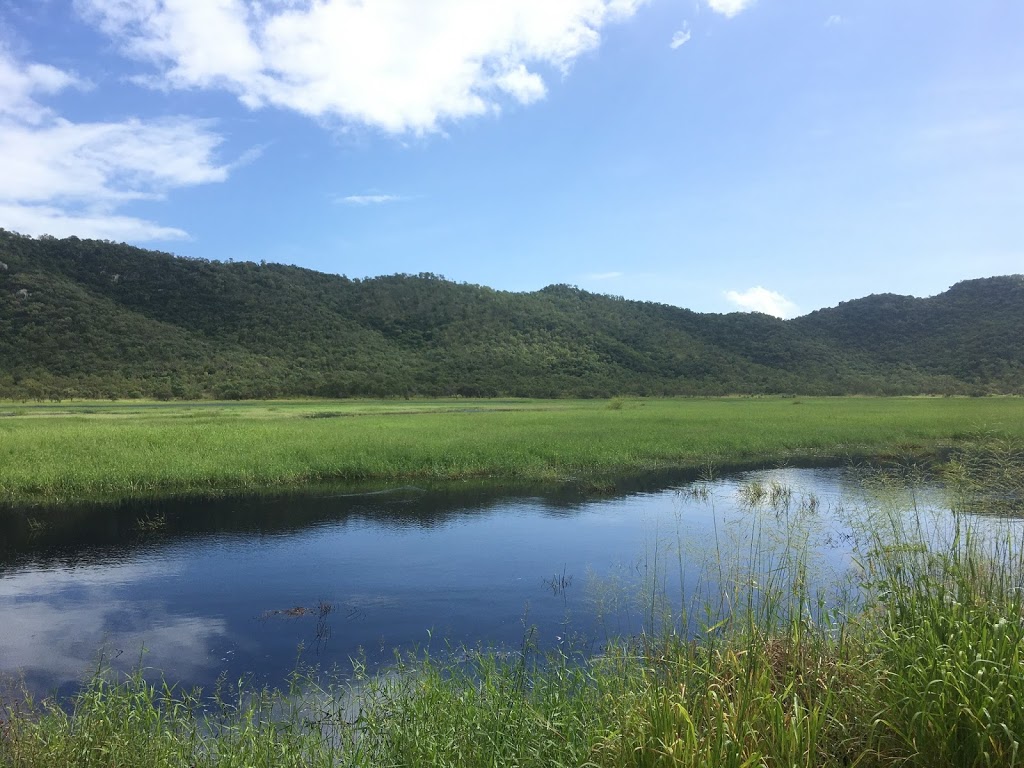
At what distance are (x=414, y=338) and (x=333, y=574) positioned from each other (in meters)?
69.5

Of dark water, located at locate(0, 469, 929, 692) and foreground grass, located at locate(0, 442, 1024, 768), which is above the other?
foreground grass, located at locate(0, 442, 1024, 768)

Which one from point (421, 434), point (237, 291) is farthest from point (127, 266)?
point (421, 434)

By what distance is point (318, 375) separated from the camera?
6188 cm

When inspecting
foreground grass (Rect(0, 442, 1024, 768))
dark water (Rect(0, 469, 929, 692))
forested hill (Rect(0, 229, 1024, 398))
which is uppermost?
forested hill (Rect(0, 229, 1024, 398))

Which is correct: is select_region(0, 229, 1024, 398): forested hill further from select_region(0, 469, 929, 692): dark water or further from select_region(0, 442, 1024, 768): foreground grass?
select_region(0, 442, 1024, 768): foreground grass

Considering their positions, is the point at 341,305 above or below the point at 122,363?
above

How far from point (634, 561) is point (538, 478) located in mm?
9841

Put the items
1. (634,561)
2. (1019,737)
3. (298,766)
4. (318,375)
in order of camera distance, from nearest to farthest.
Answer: (1019,737) → (298,766) → (634,561) → (318,375)

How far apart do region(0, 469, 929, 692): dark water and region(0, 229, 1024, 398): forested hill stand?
1605 inches

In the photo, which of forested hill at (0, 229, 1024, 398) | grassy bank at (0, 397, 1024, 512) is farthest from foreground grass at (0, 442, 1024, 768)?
forested hill at (0, 229, 1024, 398)

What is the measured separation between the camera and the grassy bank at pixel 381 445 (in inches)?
763

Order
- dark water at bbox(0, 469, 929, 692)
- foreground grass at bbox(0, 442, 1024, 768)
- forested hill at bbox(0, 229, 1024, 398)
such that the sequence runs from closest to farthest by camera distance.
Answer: foreground grass at bbox(0, 442, 1024, 768), dark water at bbox(0, 469, 929, 692), forested hill at bbox(0, 229, 1024, 398)

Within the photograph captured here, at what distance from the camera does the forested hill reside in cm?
5472

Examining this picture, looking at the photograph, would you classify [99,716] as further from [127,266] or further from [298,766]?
[127,266]
